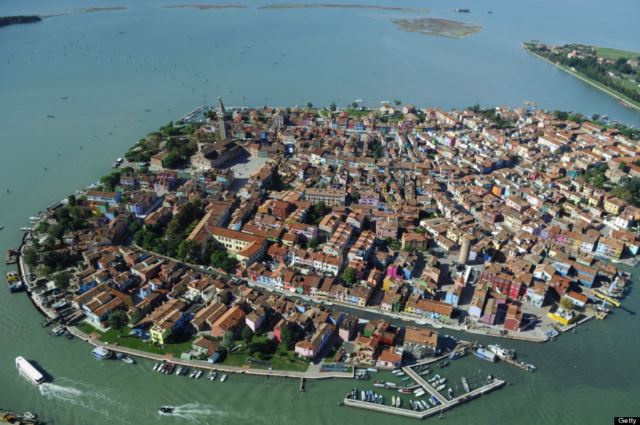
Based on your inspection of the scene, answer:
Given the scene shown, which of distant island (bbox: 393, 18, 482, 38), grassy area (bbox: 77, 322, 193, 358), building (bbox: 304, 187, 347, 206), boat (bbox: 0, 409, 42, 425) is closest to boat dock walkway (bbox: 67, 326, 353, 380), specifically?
grassy area (bbox: 77, 322, 193, 358)

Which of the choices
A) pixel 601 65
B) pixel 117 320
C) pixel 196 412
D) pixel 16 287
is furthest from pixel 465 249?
pixel 601 65

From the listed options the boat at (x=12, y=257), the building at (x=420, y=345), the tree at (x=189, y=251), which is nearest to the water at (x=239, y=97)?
the building at (x=420, y=345)

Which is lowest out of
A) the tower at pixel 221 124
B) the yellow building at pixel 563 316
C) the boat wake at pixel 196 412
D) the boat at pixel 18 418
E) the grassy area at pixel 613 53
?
the boat at pixel 18 418

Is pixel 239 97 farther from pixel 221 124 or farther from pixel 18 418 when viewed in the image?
pixel 18 418

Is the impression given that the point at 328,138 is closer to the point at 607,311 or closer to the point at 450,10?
the point at 607,311

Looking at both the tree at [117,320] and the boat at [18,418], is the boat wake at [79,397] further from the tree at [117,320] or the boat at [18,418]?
the tree at [117,320]

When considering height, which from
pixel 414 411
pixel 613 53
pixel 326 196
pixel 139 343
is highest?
pixel 613 53

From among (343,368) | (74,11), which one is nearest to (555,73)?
(343,368)
